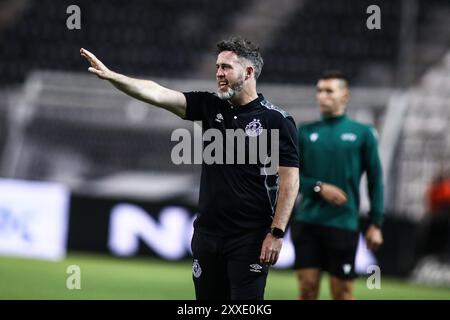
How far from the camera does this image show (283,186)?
5.49 metres

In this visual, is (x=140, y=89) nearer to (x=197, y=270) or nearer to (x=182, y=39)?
(x=197, y=270)

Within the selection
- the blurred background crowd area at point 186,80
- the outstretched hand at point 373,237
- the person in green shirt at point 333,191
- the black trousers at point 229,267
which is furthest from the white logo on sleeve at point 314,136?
the blurred background crowd area at point 186,80

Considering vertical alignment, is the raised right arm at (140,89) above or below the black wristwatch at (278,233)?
above

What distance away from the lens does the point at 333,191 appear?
7500 mm

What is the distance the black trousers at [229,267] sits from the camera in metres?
5.46

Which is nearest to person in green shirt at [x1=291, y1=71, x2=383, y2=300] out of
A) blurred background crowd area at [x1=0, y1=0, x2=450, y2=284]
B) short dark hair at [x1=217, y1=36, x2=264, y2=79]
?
short dark hair at [x1=217, y1=36, x2=264, y2=79]

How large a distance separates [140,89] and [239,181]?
74 centimetres

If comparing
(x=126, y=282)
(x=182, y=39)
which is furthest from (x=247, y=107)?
(x=182, y=39)

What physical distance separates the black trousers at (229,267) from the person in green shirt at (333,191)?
2.06m

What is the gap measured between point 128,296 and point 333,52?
299 inches

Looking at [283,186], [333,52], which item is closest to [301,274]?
[283,186]

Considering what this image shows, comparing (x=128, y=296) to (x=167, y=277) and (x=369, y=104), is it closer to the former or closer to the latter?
(x=167, y=277)

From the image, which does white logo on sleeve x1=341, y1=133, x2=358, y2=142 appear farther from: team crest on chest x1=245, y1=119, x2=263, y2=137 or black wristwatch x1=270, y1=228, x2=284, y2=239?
black wristwatch x1=270, y1=228, x2=284, y2=239

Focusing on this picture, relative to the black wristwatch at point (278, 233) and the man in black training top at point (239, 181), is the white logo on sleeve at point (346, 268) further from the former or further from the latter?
the black wristwatch at point (278, 233)
